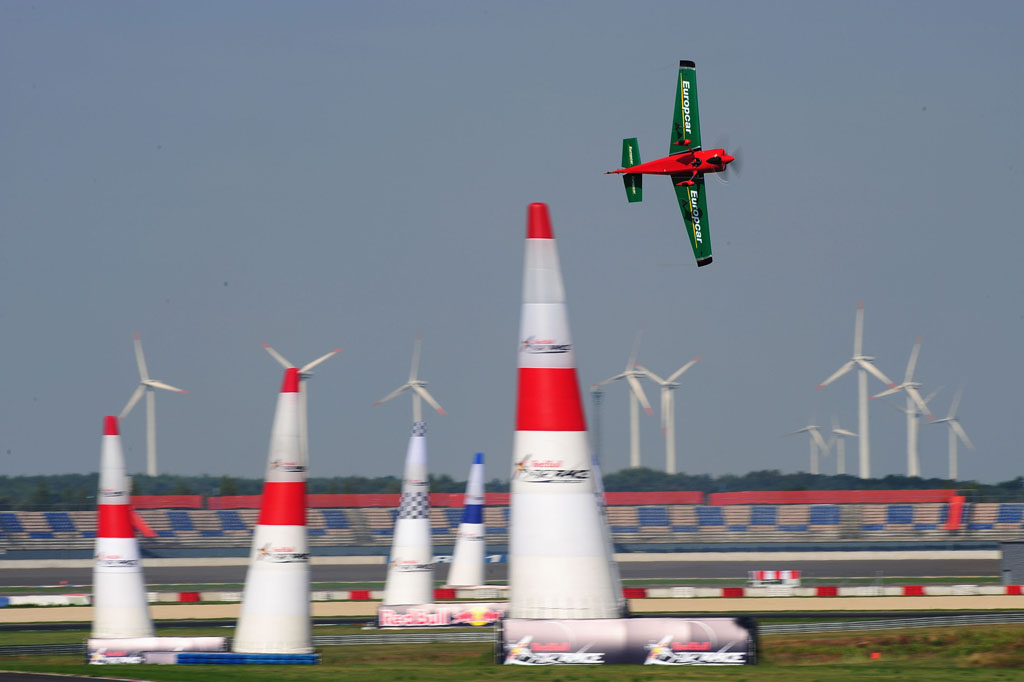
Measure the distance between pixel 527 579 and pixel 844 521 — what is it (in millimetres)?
90650

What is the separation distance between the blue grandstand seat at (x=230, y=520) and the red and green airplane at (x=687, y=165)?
84114mm

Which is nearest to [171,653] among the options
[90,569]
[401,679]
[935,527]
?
[401,679]

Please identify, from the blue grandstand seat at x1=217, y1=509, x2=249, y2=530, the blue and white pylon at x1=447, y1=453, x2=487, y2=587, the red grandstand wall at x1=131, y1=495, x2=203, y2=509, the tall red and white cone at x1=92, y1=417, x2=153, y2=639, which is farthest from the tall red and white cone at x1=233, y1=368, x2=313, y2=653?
the red grandstand wall at x1=131, y1=495, x2=203, y2=509

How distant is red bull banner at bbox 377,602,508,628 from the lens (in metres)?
40.7

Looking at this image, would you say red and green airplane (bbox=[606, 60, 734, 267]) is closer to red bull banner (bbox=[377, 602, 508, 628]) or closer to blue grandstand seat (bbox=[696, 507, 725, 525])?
red bull banner (bbox=[377, 602, 508, 628])

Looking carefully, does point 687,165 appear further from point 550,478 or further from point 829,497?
point 829,497

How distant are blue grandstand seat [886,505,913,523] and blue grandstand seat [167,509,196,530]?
196ft

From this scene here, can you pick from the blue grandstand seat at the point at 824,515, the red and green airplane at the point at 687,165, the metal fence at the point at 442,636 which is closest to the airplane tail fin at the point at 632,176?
the red and green airplane at the point at 687,165

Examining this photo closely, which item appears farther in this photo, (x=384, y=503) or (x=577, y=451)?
(x=384, y=503)

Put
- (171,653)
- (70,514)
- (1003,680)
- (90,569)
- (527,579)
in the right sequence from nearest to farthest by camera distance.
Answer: (527,579), (1003,680), (171,653), (90,569), (70,514)

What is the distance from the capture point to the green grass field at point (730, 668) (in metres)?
25.4

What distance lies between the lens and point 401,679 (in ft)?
84.3

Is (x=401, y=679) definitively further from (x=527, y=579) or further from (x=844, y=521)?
(x=844, y=521)

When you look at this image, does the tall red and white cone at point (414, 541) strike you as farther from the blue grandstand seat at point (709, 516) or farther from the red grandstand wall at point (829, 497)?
the red grandstand wall at point (829, 497)
